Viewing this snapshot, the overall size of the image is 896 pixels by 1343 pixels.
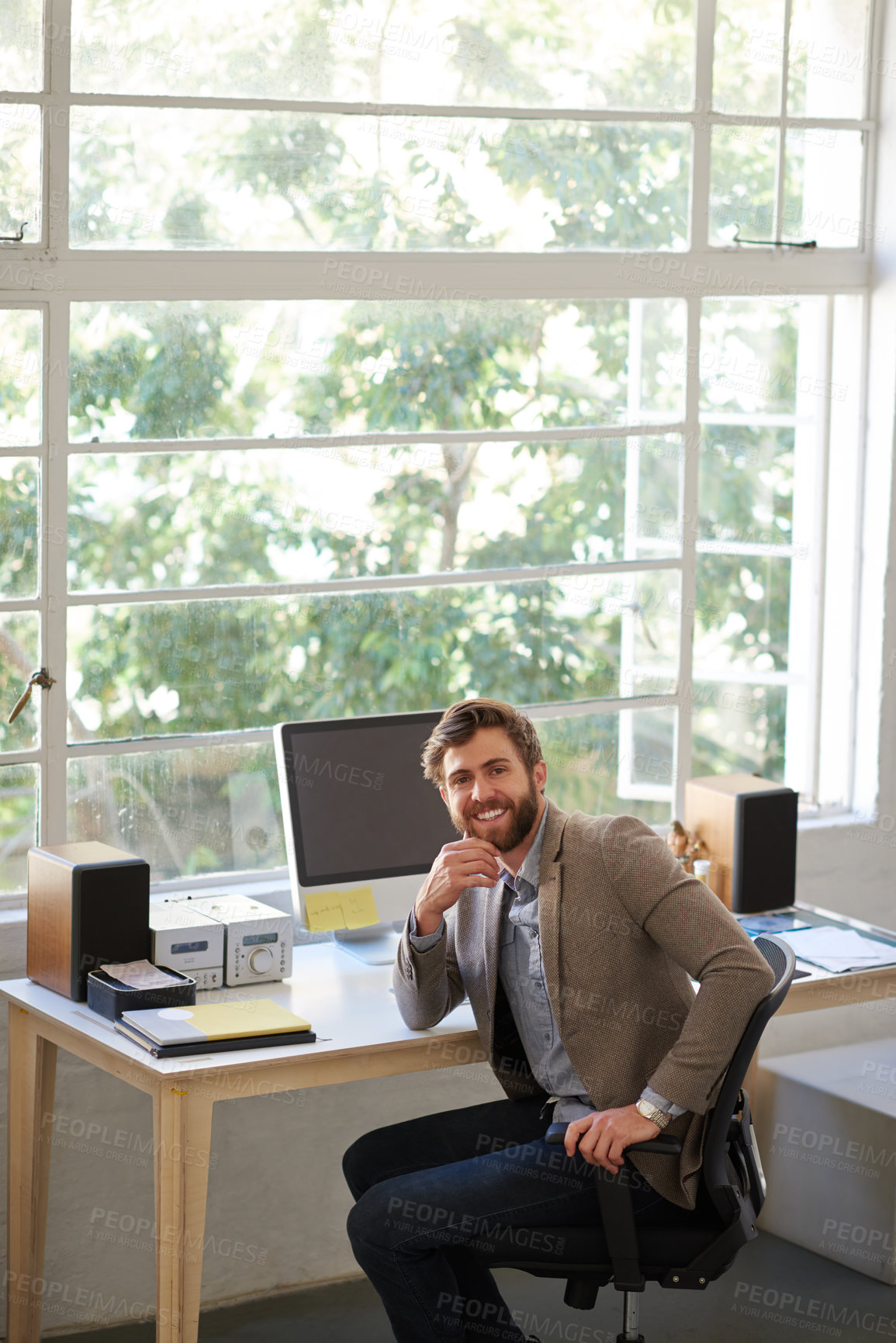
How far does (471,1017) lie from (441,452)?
139cm

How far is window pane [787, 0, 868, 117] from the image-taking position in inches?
162

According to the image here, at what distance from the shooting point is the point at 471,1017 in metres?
3.00

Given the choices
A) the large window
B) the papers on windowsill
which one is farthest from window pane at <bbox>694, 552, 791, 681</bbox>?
the papers on windowsill

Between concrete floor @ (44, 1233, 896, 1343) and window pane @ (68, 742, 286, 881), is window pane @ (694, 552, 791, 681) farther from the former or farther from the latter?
concrete floor @ (44, 1233, 896, 1343)

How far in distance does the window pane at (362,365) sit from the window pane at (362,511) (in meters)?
0.07

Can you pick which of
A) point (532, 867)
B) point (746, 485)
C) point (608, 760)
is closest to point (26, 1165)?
point (532, 867)

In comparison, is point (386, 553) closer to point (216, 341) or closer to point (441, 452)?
point (441, 452)

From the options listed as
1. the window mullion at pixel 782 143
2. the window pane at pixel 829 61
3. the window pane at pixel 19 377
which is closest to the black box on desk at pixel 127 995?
the window pane at pixel 19 377

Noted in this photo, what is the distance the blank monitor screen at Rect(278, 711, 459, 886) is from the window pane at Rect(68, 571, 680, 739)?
0.34 m

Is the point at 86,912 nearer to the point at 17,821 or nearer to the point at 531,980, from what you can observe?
the point at 17,821

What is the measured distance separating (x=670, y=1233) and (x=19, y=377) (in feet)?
6.74

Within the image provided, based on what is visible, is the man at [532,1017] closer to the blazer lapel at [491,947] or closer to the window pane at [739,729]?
the blazer lapel at [491,947]

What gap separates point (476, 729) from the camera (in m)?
2.84

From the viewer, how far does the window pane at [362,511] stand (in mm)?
3463
